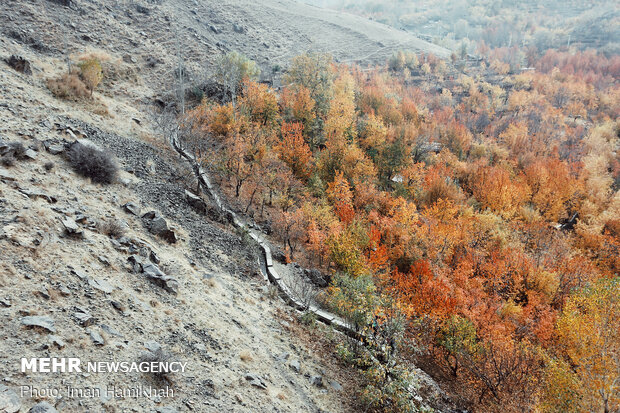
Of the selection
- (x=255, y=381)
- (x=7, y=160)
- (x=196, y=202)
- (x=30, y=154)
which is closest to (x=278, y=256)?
(x=196, y=202)

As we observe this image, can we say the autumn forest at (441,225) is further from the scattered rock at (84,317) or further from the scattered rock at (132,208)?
the scattered rock at (132,208)

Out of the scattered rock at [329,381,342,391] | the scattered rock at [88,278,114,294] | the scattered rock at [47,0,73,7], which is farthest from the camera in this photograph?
the scattered rock at [47,0,73,7]

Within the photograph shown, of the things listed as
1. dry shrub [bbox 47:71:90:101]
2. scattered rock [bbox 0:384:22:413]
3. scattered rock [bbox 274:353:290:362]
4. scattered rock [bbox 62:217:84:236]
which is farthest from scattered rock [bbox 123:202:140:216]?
dry shrub [bbox 47:71:90:101]

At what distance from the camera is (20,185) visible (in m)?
15.9

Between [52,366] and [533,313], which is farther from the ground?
[52,366]

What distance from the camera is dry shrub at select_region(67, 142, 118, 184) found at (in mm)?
20484

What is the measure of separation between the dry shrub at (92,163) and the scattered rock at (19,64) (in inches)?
534

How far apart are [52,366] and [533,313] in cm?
4291

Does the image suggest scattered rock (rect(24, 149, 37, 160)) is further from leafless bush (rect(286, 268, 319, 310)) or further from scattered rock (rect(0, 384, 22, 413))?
leafless bush (rect(286, 268, 319, 310))

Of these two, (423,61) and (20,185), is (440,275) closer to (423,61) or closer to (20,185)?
(20,185)

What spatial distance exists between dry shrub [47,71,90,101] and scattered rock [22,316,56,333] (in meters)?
24.9

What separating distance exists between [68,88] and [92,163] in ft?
45.4

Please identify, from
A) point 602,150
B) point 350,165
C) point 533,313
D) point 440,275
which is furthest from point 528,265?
point 602,150

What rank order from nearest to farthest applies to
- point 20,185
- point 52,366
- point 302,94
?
1. point 52,366
2. point 20,185
3. point 302,94
